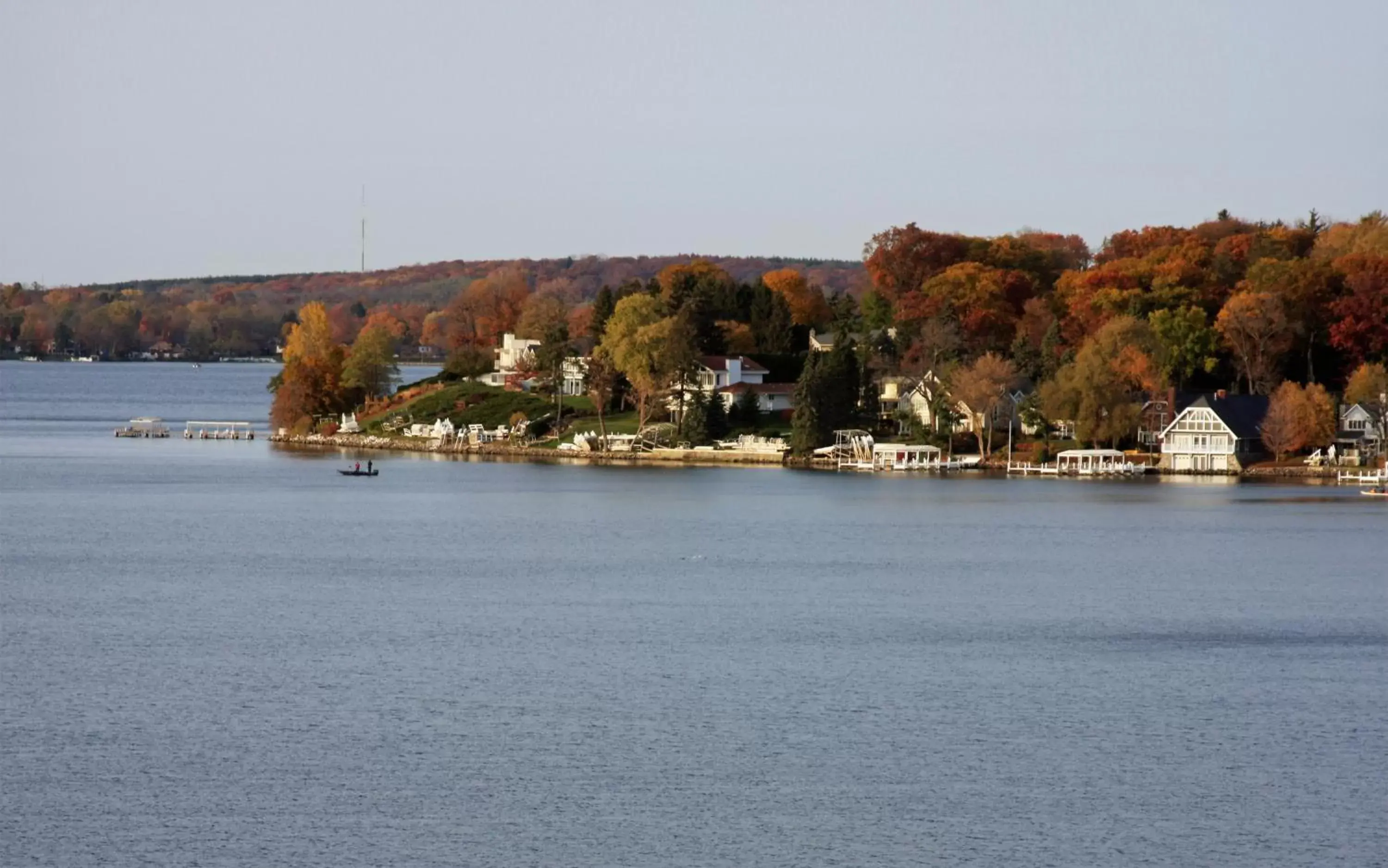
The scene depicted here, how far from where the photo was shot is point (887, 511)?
2505 inches

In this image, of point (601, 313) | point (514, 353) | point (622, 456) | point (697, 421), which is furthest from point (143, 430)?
point (697, 421)

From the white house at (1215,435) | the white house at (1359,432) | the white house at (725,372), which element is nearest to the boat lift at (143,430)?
the white house at (725,372)

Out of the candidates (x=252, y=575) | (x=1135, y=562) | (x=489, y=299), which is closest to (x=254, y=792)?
(x=252, y=575)

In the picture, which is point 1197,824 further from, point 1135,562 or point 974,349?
point 974,349

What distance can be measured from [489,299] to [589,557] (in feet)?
267

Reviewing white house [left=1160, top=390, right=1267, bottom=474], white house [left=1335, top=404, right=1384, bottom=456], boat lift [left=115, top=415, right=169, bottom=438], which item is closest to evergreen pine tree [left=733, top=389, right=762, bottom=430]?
white house [left=1160, top=390, right=1267, bottom=474]

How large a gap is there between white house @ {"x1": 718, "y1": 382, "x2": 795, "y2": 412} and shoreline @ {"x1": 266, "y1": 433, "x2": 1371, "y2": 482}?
20.4 ft

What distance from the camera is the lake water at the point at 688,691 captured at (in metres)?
23.5

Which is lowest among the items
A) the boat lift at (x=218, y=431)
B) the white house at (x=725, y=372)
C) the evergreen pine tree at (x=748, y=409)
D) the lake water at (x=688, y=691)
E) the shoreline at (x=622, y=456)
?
the lake water at (x=688, y=691)

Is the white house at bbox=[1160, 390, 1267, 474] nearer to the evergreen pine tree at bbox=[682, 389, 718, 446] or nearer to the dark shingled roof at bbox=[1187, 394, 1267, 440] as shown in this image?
the dark shingled roof at bbox=[1187, 394, 1267, 440]

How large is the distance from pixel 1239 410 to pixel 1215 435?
1.54m

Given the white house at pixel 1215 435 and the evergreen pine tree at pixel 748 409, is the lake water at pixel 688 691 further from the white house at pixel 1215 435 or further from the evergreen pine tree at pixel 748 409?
the evergreen pine tree at pixel 748 409

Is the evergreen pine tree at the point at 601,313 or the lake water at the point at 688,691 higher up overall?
the evergreen pine tree at the point at 601,313

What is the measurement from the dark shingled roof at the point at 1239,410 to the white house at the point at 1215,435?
2cm
